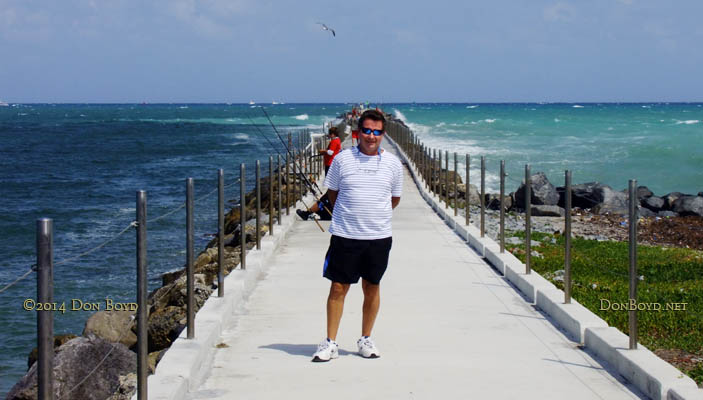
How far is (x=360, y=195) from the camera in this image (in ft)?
22.4

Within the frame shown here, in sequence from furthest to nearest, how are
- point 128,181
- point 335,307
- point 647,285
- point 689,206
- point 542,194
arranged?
point 128,181
point 542,194
point 689,206
point 647,285
point 335,307

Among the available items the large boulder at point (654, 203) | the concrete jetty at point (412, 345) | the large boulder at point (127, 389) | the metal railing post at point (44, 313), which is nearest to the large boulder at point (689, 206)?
the large boulder at point (654, 203)

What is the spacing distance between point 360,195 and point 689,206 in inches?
798

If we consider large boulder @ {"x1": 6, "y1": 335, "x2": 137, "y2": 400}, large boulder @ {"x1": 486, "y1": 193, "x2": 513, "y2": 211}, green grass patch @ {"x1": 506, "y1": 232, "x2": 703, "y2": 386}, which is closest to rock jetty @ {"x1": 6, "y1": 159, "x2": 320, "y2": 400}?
large boulder @ {"x1": 6, "y1": 335, "x2": 137, "y2": 400}

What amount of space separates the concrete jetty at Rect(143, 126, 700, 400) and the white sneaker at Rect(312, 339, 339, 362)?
51mm

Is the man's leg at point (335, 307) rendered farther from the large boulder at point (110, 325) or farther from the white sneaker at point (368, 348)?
the large boulder at point (110, 325)

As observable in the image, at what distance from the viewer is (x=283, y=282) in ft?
34.0

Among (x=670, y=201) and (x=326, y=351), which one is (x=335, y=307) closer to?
(x=326, y=351)

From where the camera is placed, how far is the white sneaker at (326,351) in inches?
272

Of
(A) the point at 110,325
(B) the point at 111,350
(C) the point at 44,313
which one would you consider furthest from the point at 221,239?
(C) the point at 44,313

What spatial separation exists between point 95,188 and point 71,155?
72.2 feet

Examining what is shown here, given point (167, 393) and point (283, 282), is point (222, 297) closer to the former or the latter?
point (283, 282)

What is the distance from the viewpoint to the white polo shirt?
6828 millimetres

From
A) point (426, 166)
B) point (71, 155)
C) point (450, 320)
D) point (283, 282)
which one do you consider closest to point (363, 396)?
point (450, 320)
